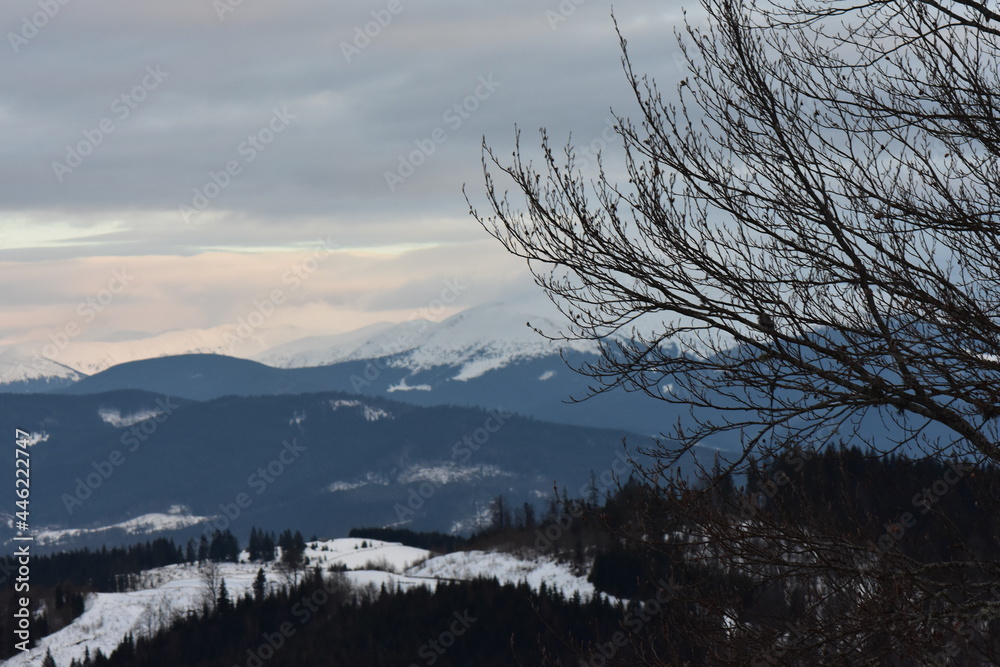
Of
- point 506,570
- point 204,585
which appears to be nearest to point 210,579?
point 204,585

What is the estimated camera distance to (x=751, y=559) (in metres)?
7.16

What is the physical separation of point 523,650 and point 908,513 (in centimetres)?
8118

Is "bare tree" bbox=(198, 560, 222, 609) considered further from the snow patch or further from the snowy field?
the snow patch

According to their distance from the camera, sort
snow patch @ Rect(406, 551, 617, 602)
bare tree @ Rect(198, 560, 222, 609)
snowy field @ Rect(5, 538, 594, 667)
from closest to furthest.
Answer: snow patch @ Rect(406, 551, 617, 602)
snowy field @ Rect(5, 538, 594, 667)
bare tree @ Rect(198, 560, 222, 609)

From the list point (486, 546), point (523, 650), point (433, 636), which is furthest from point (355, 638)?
point (486, 546)

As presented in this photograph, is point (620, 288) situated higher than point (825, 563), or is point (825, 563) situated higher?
point (620, 288)

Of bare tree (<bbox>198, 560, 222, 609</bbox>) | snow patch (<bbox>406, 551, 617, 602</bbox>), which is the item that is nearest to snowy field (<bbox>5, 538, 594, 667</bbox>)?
snow patch (<bbox>406, 551, 617, 602</bbox>)

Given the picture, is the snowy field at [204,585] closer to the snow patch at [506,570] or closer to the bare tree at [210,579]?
the snow patch at [506,570]

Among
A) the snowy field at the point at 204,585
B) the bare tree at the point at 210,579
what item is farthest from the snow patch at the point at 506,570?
the bare tree at the point at 210,579

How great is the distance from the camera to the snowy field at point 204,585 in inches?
4375

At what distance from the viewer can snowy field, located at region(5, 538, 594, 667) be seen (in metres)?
111

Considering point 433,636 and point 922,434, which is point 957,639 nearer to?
point 922,434

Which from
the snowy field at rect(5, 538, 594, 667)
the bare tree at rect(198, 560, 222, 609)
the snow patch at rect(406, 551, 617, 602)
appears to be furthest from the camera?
the bare tree at rect(198, 560, 222, 609)

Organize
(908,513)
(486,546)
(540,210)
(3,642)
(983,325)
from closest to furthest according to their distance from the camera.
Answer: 1. (983,325)
2. (540,210)
3. (908,513)
4. (3,642)
5. (486,546)
